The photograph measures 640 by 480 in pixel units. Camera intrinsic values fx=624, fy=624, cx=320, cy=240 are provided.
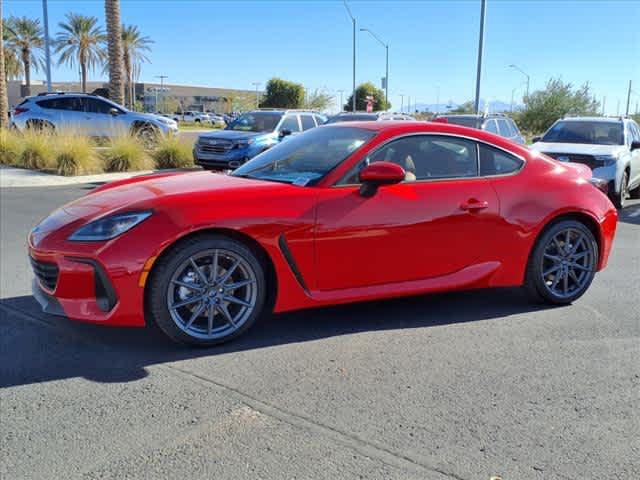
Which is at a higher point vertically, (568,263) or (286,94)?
(286,94)

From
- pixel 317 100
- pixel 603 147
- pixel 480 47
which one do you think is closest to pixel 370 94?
pixel 317 100

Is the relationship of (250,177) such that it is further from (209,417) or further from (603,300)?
(603,300)

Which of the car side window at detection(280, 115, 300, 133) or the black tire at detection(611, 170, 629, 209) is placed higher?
the car side window at detection(280, 115, 300, 133)

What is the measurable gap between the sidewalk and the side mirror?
36.9 ft

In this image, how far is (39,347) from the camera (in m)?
4.21

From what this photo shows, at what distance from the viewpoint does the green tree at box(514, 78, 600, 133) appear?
45469 millimetres

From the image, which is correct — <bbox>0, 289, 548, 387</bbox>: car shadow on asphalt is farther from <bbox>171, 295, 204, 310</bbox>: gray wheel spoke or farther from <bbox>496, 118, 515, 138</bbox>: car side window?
<bbox>496, 118, 515, 138</bbox>: car side window

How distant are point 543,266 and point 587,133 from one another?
8545mm

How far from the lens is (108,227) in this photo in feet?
13.1

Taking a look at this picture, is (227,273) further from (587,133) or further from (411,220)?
(587,133)

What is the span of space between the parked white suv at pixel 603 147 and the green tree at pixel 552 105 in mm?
34322

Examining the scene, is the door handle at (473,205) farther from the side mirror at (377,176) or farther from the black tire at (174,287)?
the black tire at (174,287)

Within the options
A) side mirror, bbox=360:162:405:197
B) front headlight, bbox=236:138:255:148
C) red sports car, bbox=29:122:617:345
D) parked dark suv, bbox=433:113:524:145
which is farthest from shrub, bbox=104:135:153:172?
side mirror, bbox=360:162:405:197

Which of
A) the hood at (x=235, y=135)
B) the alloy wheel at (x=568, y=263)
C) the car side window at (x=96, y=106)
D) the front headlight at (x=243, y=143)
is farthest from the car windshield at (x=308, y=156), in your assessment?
the car side window at (x=96, y=106)
